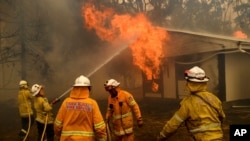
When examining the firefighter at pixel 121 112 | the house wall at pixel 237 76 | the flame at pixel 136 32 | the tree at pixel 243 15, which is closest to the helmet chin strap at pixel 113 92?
the firefighter at pixel 121 112

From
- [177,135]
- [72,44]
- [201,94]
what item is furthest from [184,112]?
[72,44]

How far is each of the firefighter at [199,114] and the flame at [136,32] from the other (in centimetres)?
1149

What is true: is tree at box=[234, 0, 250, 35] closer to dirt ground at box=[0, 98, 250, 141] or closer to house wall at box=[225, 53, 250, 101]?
house wall at box=[225, 53, 250, 101]

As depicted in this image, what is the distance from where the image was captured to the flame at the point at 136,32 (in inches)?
626

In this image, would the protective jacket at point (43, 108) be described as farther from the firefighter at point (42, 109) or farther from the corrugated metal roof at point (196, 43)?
the corrugated metal roof at point (196, 43)

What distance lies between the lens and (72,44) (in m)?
20.2

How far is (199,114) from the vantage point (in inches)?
165

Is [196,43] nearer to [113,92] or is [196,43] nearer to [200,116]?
[113,92]

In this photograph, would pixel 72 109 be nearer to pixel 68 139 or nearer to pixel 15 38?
pixel 68 139

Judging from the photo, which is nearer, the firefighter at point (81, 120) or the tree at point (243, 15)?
the firefighter at point (81, 120)

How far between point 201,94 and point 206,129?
544 millimetres

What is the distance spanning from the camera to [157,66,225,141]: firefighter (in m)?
4.18

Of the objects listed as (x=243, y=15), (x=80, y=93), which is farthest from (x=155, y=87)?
(x=243, y=15)

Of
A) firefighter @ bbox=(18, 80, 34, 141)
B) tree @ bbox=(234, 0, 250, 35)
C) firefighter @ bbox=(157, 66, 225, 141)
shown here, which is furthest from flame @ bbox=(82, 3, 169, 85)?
A: tree @ bbox=(234, 0, 250, 35)
